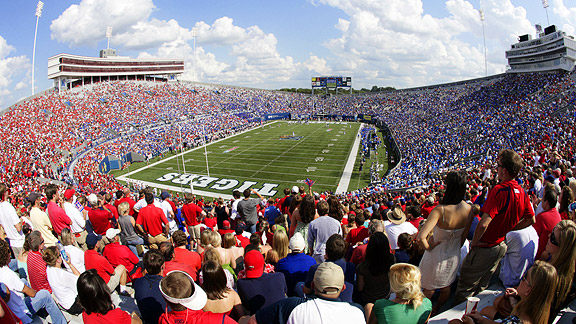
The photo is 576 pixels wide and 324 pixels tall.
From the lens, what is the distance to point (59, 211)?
7.22 m

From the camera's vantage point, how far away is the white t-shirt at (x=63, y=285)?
4684 mm

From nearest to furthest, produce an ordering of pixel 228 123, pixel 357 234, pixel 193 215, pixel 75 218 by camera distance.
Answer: pixel 357 234 → pixel 75 218 → pixel 193 215 → pixel 228 123

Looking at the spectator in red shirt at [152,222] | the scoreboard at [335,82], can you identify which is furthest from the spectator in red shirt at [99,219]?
the scoreboard at [335,82]

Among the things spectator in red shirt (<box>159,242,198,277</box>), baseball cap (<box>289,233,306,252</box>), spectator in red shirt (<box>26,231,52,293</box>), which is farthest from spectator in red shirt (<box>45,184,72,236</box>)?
baseball cap (<box>289,233,306,252</box>)

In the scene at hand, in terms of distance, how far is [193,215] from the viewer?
8891 millimetres

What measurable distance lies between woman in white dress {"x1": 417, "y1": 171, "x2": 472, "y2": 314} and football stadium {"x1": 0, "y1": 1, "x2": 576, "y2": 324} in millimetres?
20

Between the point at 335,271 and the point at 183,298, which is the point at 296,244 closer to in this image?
the point at 335,271

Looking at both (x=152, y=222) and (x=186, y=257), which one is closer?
(x=186, y=257)

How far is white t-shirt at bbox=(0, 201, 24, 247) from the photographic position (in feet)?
21.5

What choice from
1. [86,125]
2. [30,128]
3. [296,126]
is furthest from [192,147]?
[296,126]

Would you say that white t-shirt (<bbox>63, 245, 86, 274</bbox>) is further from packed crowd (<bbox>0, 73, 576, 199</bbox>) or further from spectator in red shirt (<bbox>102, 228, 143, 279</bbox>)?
packed crowd (<bbox>0, 73, 576, 199</bbox>)

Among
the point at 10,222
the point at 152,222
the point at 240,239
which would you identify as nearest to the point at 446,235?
the point at 240,239

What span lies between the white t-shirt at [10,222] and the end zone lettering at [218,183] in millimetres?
19744

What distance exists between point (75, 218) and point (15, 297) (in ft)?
13.1
